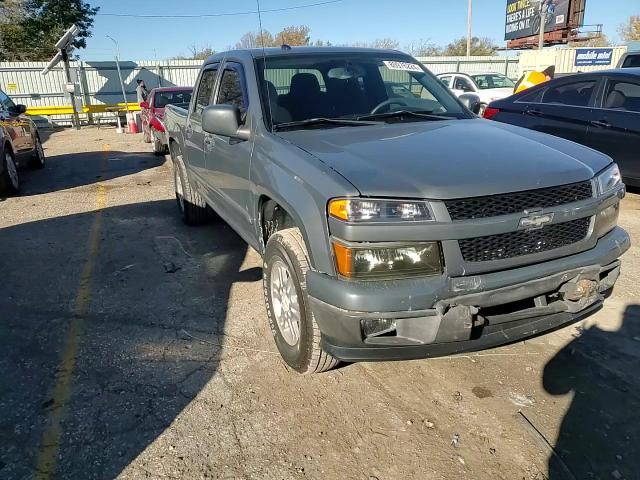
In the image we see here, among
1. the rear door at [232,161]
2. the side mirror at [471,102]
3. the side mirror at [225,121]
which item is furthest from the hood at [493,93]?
the side mirror at [225,121]

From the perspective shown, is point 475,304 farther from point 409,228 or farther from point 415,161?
point 415,161

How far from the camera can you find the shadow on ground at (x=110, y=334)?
8.39ft

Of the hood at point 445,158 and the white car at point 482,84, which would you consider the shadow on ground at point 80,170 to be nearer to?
the hood at point 445,158

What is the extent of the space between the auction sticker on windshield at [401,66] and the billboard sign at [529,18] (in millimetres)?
37096

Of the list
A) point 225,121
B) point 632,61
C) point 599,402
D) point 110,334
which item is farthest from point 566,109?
point 110,334

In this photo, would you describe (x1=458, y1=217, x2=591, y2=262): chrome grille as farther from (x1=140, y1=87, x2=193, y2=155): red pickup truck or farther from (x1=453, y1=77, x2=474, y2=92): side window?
(x1=453, y1=77, x2=474, y2=92): side window

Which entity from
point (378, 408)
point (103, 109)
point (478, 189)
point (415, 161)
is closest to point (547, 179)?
point (478, 189)

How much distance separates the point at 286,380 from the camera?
2996 millimetres

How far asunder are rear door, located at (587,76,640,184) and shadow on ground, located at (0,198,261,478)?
4810 millimetres

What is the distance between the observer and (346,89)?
12.3 ft

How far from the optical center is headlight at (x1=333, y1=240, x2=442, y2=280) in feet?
7.59

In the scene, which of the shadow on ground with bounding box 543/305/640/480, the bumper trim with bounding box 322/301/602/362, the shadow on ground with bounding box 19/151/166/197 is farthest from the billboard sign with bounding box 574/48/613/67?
the bumper trim with bounding box 322/301/602/362

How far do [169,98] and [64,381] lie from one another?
10.7m

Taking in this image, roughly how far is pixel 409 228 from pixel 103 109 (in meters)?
21.9
